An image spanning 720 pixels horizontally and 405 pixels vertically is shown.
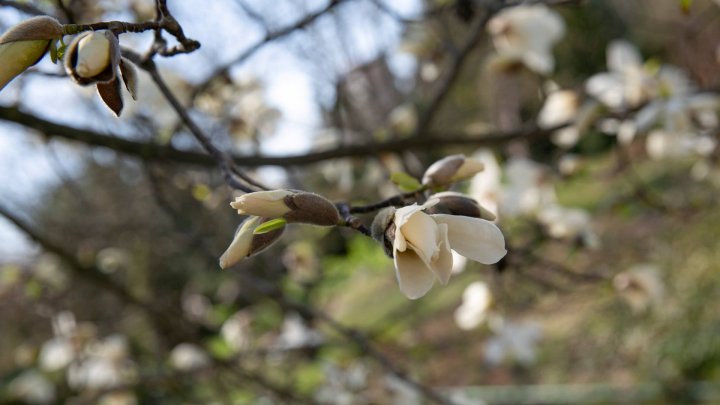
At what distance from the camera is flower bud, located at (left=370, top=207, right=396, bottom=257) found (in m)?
0.49

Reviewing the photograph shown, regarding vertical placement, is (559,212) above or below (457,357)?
below

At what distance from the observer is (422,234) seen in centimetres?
46

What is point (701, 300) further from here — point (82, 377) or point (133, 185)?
point (133, 185)

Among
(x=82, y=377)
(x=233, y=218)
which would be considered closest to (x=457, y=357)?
(x=233, y=218)

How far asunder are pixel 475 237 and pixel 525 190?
1.14 m

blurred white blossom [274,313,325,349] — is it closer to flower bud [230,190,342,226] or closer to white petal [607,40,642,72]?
white petal [607,40,642,72]

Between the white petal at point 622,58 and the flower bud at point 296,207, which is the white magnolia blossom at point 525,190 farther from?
the flower bud at point 296,207

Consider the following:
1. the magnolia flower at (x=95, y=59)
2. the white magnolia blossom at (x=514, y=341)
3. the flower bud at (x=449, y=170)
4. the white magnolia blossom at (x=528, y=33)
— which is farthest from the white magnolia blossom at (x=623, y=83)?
the magnolia flower at (x=95, y=59)

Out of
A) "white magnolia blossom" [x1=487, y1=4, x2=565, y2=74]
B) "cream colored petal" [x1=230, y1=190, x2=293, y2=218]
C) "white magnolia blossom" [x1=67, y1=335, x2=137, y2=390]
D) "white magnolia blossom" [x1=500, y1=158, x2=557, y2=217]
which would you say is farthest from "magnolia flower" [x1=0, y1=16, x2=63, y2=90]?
"white magnolia blossom" [x1=67, y1=335, x2=137, y2=390]

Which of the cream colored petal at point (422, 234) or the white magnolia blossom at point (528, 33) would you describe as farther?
the white magnolia blossom at point (528, 33)

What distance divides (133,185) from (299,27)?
4.43 m

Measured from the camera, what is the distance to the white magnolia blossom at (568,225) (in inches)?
57.8

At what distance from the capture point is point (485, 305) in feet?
4.62

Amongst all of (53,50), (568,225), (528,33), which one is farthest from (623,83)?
(53,50)
